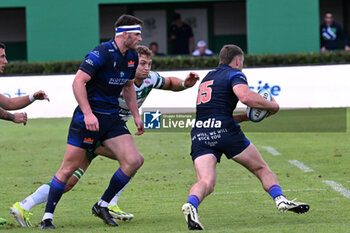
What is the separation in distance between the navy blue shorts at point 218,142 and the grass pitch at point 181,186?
722 millimetres

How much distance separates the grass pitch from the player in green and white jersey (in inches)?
7.3

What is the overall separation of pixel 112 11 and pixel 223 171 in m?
19.0

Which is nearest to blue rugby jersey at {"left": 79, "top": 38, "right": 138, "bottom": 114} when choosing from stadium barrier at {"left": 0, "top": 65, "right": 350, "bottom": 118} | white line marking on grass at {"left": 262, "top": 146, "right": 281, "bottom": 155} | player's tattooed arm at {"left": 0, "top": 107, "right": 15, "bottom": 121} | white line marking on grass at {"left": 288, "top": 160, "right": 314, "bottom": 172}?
player's tattooed arm at {"left": 0, "top": 107, "right": 15, "bottom": 121}

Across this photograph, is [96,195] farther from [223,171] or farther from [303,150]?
[303,150]

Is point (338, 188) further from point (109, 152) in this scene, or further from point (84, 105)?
point (84, 105)

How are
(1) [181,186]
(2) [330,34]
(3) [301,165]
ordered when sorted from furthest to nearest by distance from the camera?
1. (2) [330,34]
2. (3) [301,165]
3. (1) [181,186]

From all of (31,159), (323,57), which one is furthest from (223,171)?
(323,57)

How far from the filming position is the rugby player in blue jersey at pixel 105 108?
7.74m

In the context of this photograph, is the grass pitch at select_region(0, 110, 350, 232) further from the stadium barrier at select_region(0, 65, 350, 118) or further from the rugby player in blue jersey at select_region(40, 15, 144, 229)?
the stadium barrier at select_region(0, 65, 350, 118)

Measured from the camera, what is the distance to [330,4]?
100ft

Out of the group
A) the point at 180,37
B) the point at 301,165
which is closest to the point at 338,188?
the point at 301,165

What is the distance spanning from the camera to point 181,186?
10945mm

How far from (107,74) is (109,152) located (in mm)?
962

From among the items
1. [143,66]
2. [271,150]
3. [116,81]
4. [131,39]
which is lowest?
[271,150]
